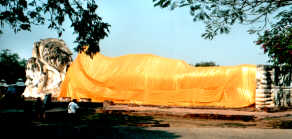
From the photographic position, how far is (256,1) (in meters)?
5.34

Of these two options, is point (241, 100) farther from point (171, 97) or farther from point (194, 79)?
point (171, 97)

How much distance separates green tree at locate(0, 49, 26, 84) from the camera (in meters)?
39.8

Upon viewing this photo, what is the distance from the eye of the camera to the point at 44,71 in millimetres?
17203

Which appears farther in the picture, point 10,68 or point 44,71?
point 10,68

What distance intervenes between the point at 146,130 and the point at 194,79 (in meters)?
7.55

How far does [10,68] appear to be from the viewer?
4141 centimetres

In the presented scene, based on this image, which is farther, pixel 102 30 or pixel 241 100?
pixel 241 100

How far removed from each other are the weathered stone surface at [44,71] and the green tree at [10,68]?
25263 mm

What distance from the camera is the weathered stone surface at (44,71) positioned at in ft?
55.8

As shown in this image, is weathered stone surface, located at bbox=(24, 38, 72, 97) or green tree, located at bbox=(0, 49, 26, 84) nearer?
weathered stone surface, located at bbox=(24, 38, 72, 97)

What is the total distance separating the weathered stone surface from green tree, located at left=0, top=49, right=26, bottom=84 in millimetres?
25263

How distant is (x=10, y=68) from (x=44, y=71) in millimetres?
28307

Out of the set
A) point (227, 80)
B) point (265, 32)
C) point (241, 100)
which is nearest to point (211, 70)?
point (227, 80)

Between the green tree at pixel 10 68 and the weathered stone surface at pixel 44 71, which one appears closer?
the weathered stone surface at pixel 44 71
